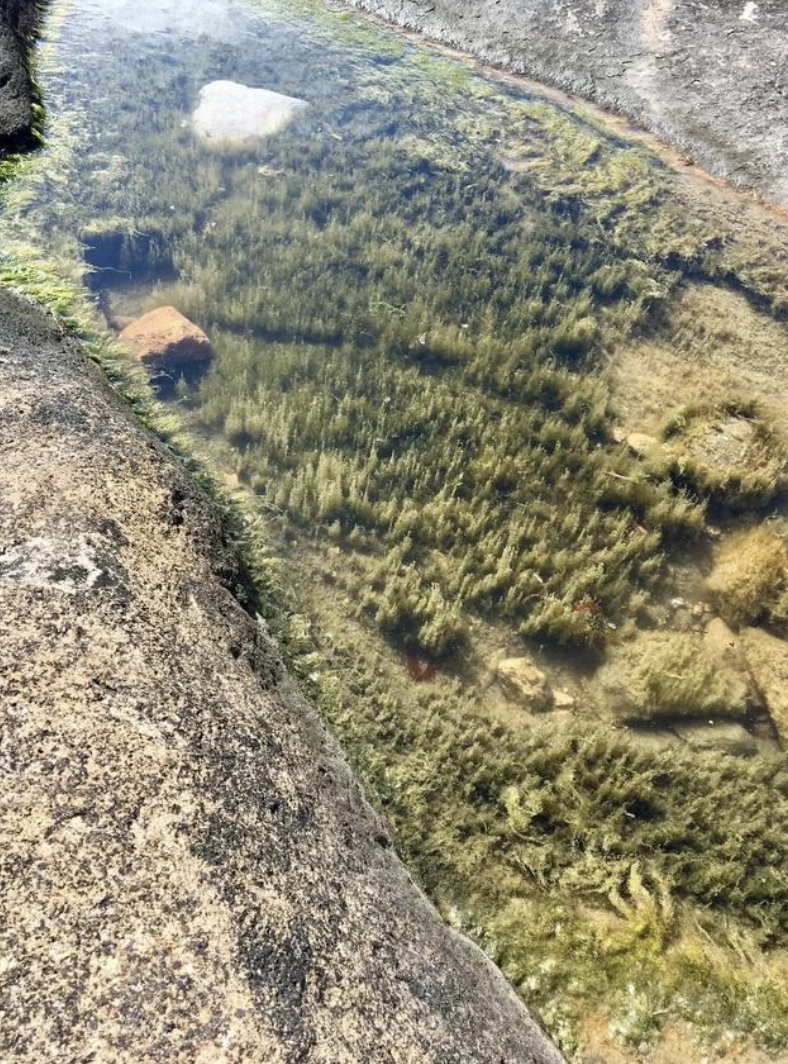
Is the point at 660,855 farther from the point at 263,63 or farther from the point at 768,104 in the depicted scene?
the point at 263,63

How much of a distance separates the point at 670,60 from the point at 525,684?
12079 mm

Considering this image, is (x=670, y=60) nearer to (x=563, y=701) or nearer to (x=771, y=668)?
(x=771, y=668)

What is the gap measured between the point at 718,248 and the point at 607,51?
5553 mm

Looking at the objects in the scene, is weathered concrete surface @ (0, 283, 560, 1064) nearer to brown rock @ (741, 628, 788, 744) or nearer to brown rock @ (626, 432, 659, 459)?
brown rock @ (741, 628, 788, 744)

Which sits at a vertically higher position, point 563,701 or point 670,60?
point 670,60

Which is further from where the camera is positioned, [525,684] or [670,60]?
[670,60]

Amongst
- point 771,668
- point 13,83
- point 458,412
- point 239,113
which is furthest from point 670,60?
point 771,668

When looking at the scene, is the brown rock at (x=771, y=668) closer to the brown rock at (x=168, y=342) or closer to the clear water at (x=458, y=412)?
the clear water at (x=458, y=412)

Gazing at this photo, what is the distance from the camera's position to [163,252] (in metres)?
9.01

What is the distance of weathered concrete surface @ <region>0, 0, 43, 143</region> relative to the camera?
372 inches

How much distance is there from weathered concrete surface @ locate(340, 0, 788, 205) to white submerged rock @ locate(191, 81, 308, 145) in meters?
4.34

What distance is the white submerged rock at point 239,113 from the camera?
35.9ft

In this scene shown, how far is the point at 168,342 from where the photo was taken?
7.43 metres

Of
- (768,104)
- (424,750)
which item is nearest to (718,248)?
(768,104)
